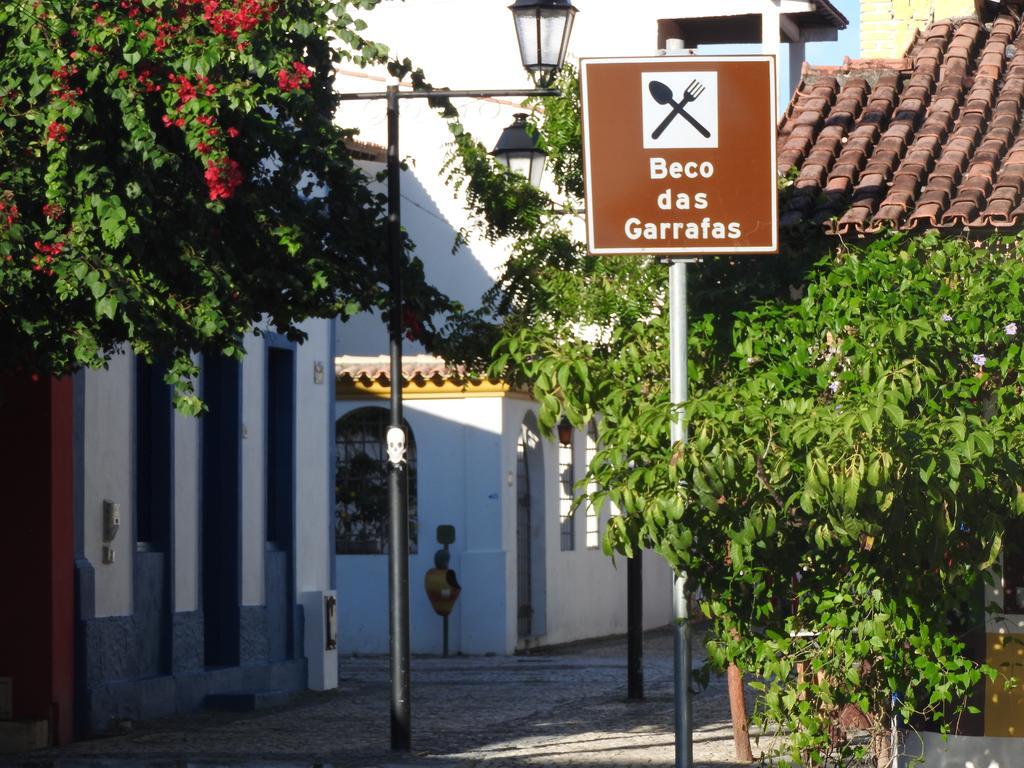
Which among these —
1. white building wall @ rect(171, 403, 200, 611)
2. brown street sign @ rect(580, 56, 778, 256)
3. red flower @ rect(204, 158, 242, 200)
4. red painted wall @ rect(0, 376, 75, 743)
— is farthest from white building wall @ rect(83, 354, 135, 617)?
brown street sign @ rect(580, 56, 778, 256)

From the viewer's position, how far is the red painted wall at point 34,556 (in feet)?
43.1

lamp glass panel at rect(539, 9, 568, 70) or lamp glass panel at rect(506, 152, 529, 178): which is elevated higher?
lamp glass panel at rect(539, 9, 568, 70)

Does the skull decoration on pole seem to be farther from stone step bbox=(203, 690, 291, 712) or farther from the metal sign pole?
the metal sign pole

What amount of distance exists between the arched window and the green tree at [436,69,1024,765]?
1508 centimetres

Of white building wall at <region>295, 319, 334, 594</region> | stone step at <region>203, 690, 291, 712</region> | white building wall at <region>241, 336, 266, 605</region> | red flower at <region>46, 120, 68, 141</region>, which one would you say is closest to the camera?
red flower at <region>46, 120, 68, 141</region>

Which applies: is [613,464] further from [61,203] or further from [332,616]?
[332,616]

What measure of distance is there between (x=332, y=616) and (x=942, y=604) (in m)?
11.1

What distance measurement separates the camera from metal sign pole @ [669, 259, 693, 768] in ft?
22.7

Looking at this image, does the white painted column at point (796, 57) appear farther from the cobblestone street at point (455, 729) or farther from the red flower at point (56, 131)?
the red flower at point (56, 131)

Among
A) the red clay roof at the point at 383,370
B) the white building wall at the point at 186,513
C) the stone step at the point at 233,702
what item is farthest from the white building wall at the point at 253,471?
the red clay roof at the point at 383,370

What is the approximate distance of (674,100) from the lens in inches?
278

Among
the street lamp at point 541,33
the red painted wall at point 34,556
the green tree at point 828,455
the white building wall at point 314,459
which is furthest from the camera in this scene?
the white building wall at point 314,459

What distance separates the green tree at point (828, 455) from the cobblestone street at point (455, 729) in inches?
146

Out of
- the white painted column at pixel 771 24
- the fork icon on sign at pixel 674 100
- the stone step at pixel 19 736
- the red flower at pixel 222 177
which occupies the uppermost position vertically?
the white painted column at pixel 771 24
